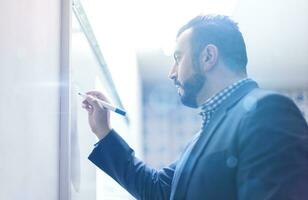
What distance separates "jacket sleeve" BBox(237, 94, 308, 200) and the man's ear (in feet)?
0.92

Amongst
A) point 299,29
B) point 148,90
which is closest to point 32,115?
point 299,29

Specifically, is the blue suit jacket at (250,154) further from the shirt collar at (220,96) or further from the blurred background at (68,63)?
the blurred background at (68,63)

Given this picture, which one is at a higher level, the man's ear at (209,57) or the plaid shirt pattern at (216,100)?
the man's ear at (209,57)

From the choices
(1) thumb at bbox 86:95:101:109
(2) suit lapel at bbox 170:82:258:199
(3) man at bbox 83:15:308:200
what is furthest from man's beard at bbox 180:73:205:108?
(1) thumb at bbox 86:95:101:109

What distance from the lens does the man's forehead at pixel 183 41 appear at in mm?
1077

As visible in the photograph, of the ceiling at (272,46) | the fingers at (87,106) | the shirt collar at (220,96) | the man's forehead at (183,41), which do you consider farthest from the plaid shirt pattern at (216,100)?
the ceiling at (272,46)

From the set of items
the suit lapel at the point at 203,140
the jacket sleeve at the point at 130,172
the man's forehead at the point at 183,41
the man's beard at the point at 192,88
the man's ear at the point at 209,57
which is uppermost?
the man's forehead at the point at 183,41

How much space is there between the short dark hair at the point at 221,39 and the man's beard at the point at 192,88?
0.05 metres

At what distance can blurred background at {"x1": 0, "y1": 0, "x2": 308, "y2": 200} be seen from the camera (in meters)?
0.56

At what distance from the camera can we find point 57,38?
80 centimetres

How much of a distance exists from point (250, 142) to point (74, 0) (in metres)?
0.49

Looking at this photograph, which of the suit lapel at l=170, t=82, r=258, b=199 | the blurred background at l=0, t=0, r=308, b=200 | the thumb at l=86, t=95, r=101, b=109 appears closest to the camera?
the blurred background at l=0, t=0, r=308, b=200

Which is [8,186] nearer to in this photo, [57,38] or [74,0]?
[57,38]

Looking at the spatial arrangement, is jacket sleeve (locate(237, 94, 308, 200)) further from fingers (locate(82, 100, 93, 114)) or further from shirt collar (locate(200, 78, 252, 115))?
fingers (locate(82, 100, 93, 114))
